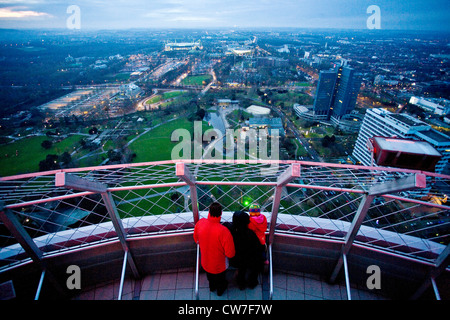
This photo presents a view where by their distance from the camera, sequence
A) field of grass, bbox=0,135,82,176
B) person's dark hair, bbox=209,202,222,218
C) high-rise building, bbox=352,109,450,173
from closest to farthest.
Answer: person's dark hair, bbox=209,202,222,218
high-rise building, bbox=352,109,450,173
field of grass, bbox=0,135,82,176

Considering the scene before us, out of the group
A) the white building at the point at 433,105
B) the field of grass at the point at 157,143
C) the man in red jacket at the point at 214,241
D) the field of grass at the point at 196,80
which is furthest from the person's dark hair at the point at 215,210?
the field of grass at the point at 196,80

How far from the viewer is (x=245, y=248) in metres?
1.63

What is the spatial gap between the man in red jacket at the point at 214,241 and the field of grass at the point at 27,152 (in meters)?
11.5

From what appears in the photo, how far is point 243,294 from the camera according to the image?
1.82 metres

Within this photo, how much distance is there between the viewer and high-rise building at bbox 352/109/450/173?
771cm

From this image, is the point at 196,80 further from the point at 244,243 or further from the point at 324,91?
the point at 244,243

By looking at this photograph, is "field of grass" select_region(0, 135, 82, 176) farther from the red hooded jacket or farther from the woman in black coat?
the woman in black coat

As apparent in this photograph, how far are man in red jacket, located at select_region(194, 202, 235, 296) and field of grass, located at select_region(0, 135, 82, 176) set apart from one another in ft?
37.8

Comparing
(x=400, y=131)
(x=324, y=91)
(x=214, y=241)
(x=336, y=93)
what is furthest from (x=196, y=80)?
(x=214, y=241)

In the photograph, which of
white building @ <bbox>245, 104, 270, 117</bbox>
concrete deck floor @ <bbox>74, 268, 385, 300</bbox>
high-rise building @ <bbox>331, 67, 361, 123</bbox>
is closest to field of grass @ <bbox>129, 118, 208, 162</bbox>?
white building @ <bbox>245, 104, 270, 117</bbox>

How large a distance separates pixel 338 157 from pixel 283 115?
6.50m
